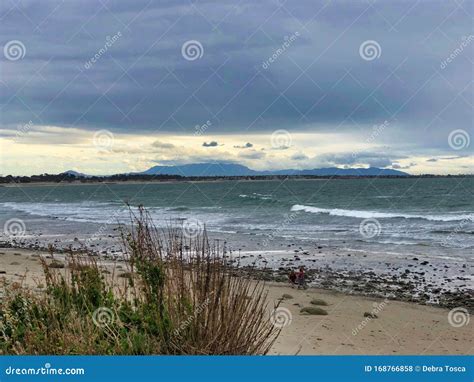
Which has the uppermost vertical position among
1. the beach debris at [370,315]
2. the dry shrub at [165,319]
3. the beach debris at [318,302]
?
the dry shrub at [165,319]

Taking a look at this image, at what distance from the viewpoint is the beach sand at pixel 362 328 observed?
36.3ft

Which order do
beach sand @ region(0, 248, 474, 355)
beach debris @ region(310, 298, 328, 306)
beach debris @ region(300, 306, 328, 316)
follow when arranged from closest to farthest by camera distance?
beach sand @ region(0, 248, 474, 355), beach debris @ region(300, 306, 328, 316), beach debris @ region(310, 298, 328, 306)

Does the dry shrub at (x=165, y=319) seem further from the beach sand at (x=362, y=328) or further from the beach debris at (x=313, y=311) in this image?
the beach debris at (x=313, y=311)

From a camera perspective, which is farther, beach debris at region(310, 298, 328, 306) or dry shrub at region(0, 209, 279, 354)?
beach debris at region(310, 298, 328, 306)

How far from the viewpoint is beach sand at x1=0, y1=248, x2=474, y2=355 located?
11079 millimetres

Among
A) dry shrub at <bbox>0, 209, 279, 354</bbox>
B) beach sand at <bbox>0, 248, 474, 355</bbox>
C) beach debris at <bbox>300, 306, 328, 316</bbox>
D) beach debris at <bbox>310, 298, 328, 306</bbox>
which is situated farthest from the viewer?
beach debris at <bbox>310, 298, 328, 306</bbox>

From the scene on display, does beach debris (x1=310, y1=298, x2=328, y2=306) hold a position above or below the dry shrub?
below

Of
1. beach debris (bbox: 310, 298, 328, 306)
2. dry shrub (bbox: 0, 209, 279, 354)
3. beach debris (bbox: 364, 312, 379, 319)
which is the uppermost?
dry shrub (bbox: 0, 209, 279, 354)

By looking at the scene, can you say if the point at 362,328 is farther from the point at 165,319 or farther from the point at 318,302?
the point at 165,319

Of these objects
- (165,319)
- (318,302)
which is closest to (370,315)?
(318,302)

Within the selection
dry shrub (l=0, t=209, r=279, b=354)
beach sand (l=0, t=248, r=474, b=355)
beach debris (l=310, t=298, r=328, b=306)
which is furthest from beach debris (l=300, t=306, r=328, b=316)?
dry shrub (l=0, t=209, r=279, b=354)

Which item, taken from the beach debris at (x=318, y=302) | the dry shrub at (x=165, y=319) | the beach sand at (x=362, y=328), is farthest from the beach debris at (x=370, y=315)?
the dry shrub at (x=165, y=319)

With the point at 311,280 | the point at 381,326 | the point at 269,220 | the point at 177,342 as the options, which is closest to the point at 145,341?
the point at 177,342

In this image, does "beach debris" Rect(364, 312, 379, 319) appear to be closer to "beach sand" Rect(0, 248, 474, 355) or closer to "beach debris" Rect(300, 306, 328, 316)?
"beach sand" Rect(0, 248, 474, 355)
